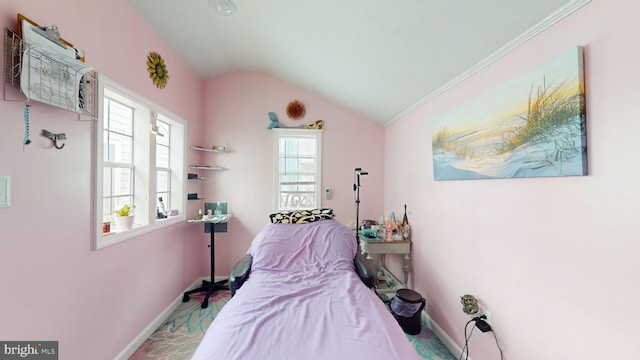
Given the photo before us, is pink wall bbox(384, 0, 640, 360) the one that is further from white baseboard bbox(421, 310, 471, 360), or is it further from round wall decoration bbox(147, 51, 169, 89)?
round wall decoration bbox(147, 51, 169, 89)

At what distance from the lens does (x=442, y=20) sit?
138 centimetres

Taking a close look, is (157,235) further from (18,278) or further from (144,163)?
(18,278)

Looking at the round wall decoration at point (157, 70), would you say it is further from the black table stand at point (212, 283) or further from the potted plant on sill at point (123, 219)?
the black table stand at point (212, 283)

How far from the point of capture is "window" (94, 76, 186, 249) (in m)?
1.60

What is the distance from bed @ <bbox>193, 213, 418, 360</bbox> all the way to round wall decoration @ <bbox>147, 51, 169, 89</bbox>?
73.5 inches

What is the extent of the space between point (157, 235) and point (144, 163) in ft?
2.39

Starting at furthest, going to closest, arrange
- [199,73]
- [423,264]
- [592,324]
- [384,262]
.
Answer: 1. [384,262]
2. [199,73]
3. [423,264]
4. [592,324]

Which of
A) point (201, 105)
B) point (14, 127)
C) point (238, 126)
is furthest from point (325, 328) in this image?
point (201, 105)

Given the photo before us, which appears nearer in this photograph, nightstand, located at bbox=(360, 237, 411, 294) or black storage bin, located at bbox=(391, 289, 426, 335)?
black storage bin, located at bbox=(391, 289, 426, 335)

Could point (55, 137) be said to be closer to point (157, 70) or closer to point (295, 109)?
point (157, 70)

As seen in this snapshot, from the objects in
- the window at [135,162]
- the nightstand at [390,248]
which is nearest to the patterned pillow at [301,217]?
the nightstand at [390,248]

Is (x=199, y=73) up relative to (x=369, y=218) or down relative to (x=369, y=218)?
up

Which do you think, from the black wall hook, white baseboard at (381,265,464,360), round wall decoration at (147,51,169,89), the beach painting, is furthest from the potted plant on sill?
white baseboard at (381,265,464,360)

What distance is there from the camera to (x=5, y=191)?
105 cm
